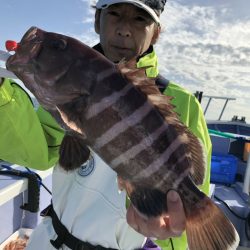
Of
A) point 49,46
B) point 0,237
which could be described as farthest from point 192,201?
point 0,237

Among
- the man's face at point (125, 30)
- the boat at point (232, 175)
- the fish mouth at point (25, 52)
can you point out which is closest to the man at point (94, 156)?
the man's face at point (125, 30)

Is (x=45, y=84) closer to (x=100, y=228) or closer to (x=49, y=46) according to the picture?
(x=49, y=46)

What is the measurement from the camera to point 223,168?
285 inches

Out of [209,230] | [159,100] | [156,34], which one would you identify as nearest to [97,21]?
[156,34]

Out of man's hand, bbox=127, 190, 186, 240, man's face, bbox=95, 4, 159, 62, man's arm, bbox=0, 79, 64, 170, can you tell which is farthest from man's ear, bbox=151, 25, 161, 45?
man's hand, bbox=127, 190, 186, 240

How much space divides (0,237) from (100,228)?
6.82 ft

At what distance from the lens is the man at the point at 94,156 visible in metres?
2.59

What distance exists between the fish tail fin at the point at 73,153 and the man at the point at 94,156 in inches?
16.4

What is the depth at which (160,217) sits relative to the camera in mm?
2139

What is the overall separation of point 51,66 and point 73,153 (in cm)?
47

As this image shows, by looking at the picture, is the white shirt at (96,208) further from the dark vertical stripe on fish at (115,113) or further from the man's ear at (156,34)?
the man's ear at (156,34)

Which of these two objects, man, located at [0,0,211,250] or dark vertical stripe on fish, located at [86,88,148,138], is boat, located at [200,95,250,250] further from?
dark vertical stripe on fish, located at [86,88,148,138]

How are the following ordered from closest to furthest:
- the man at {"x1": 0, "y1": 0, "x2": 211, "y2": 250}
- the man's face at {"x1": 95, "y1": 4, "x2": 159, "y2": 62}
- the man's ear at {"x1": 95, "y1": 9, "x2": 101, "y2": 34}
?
1. the man at {"x1": 0, "y1": 0, "x2": 211, "y2": 250}
2. the man's face at {"x1": 95, "y1": 4, "x2": 159, "y2": 62}
3. the man's ear at {"x1": 95, "y1": 9, "x2": 101, "y2": 34}

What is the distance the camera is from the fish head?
1965 mm
